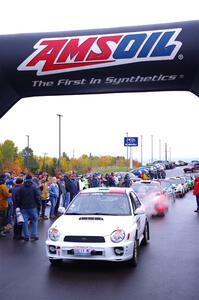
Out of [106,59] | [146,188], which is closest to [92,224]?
[106,59]

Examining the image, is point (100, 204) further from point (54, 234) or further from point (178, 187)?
point (178, 187)

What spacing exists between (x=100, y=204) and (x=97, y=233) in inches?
53.1

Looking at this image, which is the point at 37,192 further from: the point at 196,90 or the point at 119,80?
the point at 196,90

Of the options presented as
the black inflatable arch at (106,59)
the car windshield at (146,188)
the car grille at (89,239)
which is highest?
Result: the black inflatable arch at (106,59)

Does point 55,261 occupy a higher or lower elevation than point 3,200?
lower

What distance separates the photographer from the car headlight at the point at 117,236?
7.78 metres

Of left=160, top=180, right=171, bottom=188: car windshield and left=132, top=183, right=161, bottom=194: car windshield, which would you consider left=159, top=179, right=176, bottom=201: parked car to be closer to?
left=160, top=180, right=171, bottom=188: car windshield

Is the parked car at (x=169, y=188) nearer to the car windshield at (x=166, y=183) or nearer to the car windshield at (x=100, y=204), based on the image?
the car windshield at (x=166, y=183)

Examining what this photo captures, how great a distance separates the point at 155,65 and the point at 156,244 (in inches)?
187

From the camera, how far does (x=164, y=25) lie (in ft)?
25.8

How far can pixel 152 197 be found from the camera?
57.7 feet

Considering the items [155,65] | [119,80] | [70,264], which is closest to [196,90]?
[155,65]

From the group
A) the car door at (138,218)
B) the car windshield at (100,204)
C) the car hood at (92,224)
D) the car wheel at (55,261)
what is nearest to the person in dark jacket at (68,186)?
the car door at (138,218)

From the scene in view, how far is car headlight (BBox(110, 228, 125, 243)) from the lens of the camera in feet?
25.5
